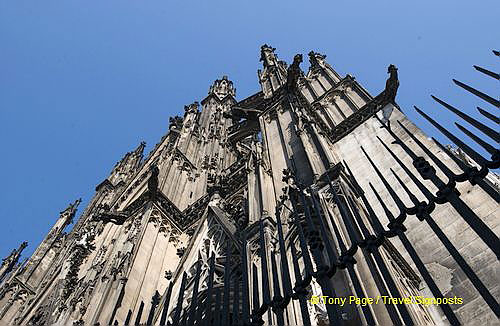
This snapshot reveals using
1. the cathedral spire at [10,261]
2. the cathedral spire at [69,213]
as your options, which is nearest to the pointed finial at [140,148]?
the cathedral spire at [69,213]

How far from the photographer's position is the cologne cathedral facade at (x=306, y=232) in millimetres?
3455

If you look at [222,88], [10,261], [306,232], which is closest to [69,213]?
[10,261]

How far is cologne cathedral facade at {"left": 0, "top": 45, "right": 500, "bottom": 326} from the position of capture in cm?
346

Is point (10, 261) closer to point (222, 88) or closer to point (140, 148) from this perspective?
point (140, 148)

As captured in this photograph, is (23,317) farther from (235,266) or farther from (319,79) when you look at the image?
(319,79)

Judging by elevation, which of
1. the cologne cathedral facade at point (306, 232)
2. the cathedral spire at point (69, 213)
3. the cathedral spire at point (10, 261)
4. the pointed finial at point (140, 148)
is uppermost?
the pointed finial at point (140, 148)

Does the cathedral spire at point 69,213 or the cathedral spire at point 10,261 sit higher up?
the cathedral spire at point 69,213

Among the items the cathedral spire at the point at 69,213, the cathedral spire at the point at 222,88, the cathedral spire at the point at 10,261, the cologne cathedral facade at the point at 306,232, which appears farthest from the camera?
the cathedral spire at the point at 222,88

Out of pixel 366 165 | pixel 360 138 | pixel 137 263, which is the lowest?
pixel 137 263

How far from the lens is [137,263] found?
1220 cm

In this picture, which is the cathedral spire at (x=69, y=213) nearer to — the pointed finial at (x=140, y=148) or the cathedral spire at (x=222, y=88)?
the pointed finial at (x=140, y=148)

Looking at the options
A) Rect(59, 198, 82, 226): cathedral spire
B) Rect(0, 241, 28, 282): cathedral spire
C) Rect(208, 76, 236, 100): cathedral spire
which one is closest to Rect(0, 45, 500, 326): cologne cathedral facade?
Rect(0, 241, 28, 282): cathedral spire

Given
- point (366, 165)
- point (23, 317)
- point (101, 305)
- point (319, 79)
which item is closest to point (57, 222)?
point (23, 317)

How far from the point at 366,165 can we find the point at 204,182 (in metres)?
11.0
